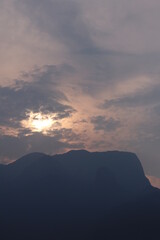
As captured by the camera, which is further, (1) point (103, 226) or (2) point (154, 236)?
(1) point (103, 226)

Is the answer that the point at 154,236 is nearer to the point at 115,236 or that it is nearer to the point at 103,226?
the point at 115,236

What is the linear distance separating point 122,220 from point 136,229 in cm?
1660

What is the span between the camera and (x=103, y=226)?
7835 inches

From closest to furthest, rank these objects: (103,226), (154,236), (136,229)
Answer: (154,236)
(136,229)
(103,226)

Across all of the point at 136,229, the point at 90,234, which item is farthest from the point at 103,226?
the point at 136,229

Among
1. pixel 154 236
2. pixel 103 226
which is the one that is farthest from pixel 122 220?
pixel 154 236

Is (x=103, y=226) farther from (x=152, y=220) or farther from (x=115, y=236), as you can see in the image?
(x=152, y=220)

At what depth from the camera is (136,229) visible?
604 ft

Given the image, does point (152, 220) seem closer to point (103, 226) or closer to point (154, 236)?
point (154, 236)

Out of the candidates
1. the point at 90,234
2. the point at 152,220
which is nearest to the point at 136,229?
the point at 152,220

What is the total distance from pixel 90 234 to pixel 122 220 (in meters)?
22.6

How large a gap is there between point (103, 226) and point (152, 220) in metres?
31.6

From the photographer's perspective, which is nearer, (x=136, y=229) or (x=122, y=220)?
(x=136, y=229)

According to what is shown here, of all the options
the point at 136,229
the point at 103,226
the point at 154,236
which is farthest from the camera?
the point at 103,226
